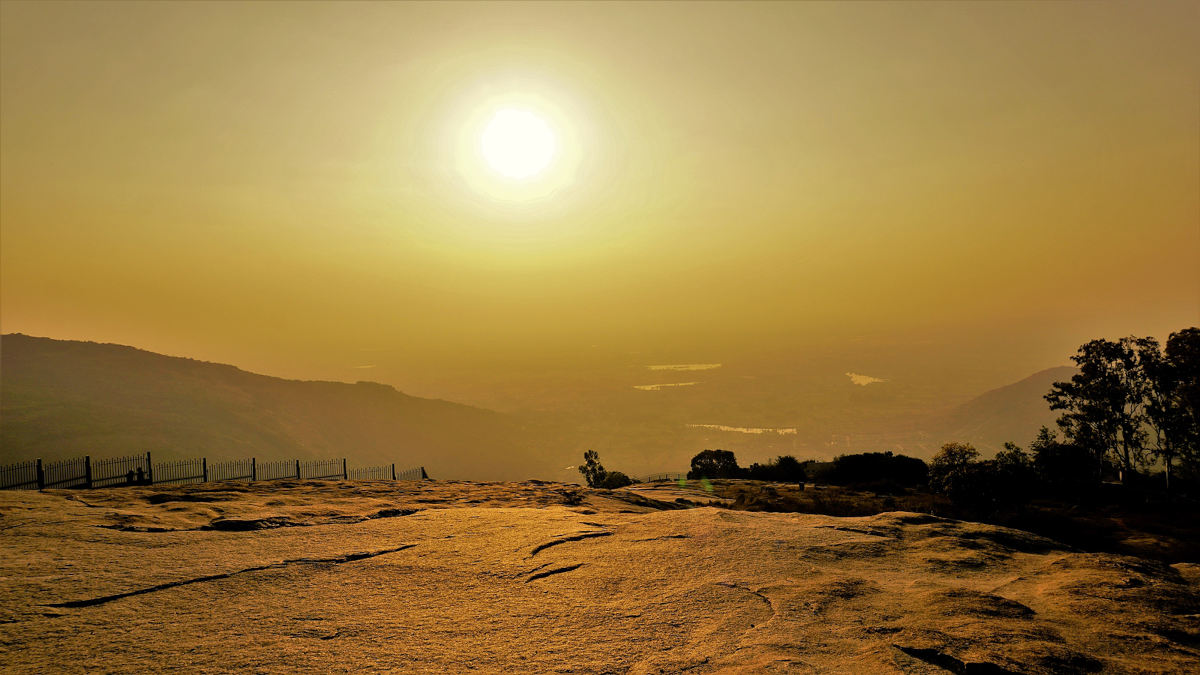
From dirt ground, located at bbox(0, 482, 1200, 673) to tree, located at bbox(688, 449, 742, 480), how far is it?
59.1m

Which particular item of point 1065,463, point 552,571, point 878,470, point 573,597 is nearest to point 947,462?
point 878,470

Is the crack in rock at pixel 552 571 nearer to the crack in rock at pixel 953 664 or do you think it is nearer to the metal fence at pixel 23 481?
the crack in rock at pixel 953 664

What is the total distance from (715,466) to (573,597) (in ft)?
228

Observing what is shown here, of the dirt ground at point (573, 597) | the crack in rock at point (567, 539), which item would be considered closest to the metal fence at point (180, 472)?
the dirt ground at point (573, 597)

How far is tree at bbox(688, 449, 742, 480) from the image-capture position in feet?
237

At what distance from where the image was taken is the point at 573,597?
8.80 m

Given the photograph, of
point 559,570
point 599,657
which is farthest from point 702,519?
point 599,657

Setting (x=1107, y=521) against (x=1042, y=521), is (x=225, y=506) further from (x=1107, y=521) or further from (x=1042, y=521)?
(x=1107, y=521)

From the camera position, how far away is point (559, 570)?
398 inches

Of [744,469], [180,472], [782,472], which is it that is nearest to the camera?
[782,472]

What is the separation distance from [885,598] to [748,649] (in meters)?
2.95

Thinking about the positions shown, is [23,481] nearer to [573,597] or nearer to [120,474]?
[120,474]

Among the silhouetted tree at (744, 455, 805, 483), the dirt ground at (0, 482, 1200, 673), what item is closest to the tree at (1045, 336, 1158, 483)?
the silhouetted tree at (744, 455, 805, 483)

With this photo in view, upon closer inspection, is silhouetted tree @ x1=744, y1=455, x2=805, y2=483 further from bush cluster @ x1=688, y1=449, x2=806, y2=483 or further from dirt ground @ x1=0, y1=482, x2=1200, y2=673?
dirt ground @ x1=0, y1=482, x2=1200, y2=673
